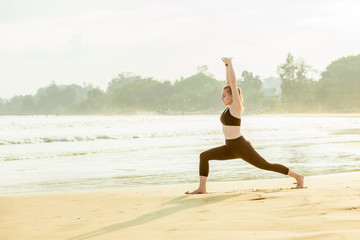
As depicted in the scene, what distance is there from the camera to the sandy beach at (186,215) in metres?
3.91

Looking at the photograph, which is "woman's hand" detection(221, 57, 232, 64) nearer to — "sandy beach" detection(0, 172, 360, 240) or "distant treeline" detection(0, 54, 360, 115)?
"sandy beach" detection(0, 172, 360, 240)

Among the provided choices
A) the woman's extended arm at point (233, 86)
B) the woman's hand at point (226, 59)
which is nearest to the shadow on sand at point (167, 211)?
the woman's extended arm at point (233, 86)

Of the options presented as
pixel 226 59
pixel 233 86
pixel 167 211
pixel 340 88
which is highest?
pixel 340 88

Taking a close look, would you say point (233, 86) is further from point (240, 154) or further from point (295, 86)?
point (295, 86)

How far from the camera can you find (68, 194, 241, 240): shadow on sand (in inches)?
166

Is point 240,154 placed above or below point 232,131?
below

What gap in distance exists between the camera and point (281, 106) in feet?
358

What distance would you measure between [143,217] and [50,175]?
545 cm

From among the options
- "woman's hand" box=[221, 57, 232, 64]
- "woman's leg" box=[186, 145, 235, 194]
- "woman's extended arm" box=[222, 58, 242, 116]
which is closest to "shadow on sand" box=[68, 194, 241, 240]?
"woman's leg" box=[186, 145, 235, 194]

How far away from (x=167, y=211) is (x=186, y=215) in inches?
15.2

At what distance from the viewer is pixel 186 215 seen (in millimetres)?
4723

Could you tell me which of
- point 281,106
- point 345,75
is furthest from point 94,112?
point 345,75

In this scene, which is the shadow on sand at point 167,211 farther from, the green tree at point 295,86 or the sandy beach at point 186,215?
the green tree at point 295,86

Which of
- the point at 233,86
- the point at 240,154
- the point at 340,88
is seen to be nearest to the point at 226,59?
the point at 233,86
